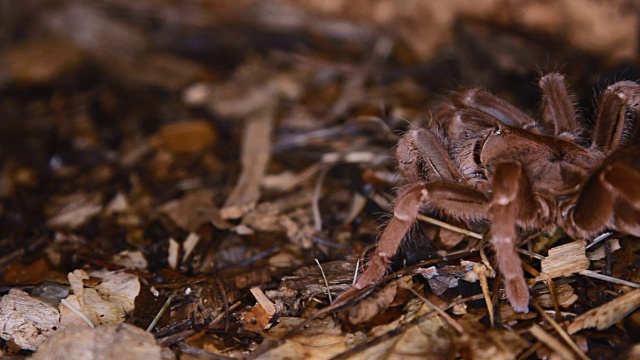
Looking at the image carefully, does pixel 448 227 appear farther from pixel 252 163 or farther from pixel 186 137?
pixel 186 137

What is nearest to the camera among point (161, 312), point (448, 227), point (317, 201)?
point (161, 312)

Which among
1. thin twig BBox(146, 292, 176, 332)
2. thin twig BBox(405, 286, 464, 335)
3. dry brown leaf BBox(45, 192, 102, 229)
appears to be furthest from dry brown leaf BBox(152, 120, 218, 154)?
thin twig BBox(405, 286, 464, 335)

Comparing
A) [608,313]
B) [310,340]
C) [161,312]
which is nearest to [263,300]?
[310,340]

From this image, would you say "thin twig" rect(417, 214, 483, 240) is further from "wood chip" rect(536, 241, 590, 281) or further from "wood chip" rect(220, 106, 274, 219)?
"wood chip" rect(220, 106, 274, 219)

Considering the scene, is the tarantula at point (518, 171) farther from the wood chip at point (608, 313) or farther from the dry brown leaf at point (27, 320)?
the dry brown leaf at point (27, 320)

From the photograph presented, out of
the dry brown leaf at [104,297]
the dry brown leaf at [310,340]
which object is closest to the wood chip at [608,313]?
the dry brown leaf at [310,340]

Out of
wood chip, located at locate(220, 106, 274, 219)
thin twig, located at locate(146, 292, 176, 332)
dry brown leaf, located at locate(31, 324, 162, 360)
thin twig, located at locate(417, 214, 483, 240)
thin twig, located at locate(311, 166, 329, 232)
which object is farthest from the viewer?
wood chip, located at locate(220, 106, 274, 219)
